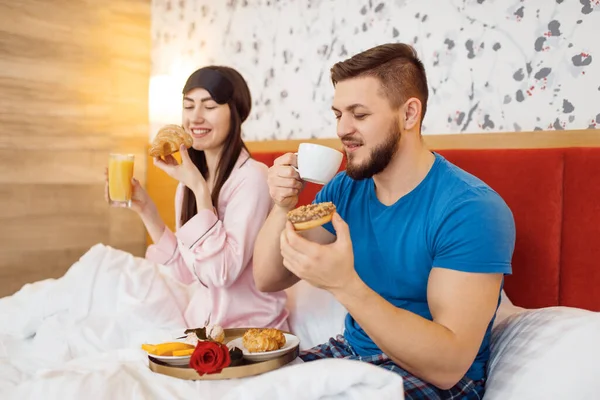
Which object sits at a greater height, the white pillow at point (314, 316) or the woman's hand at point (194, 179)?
the woman's hand at point (194, 179)

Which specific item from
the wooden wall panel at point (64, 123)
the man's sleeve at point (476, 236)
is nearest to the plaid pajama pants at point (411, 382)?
the man's sleeve at point (476, 236)

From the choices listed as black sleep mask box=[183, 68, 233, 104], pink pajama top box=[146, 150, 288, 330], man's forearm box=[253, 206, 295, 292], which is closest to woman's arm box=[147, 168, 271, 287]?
pink pajama top box=[146, 150, 288, 330]

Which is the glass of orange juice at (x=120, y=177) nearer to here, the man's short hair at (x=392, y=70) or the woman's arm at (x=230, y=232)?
the woman's arm at (x=230, y=232)

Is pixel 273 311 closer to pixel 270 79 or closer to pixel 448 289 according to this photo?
pixel 448 289

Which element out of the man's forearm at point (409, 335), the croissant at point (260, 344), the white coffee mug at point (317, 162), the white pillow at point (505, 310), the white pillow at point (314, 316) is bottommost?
the white pillow at point (314, 316)

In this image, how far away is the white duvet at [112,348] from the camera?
120 centimetres

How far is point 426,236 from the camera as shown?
140 centimetres

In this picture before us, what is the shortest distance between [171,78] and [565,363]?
2809mm

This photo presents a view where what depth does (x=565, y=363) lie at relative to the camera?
4.39 ft

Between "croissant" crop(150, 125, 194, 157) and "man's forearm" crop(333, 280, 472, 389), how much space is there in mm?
865

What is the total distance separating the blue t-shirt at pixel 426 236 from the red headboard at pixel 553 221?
46cm

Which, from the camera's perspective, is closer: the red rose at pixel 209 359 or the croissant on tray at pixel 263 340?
the red rose at pixel 209 359

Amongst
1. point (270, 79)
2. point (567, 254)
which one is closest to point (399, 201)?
point (567, 254)

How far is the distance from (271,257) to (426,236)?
0.44m
